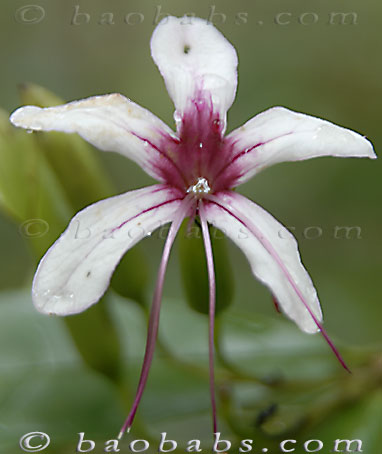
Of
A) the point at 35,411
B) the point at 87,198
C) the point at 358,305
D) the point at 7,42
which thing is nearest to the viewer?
the point at 87,198

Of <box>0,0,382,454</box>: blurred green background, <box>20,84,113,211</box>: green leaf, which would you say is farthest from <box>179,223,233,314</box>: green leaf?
<box>20,84,113,211</box>: green leaf

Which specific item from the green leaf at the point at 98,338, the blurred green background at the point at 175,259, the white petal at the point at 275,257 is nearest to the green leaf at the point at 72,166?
the blurred green background at the point at 175,259

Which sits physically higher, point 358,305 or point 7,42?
point 7,42

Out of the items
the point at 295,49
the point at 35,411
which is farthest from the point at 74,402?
the point at 295,49

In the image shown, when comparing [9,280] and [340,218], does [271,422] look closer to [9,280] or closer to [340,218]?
[340,218]

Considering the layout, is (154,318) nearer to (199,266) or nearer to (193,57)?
(199,266)

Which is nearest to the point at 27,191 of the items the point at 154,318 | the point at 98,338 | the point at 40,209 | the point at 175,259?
the point at 40,209
